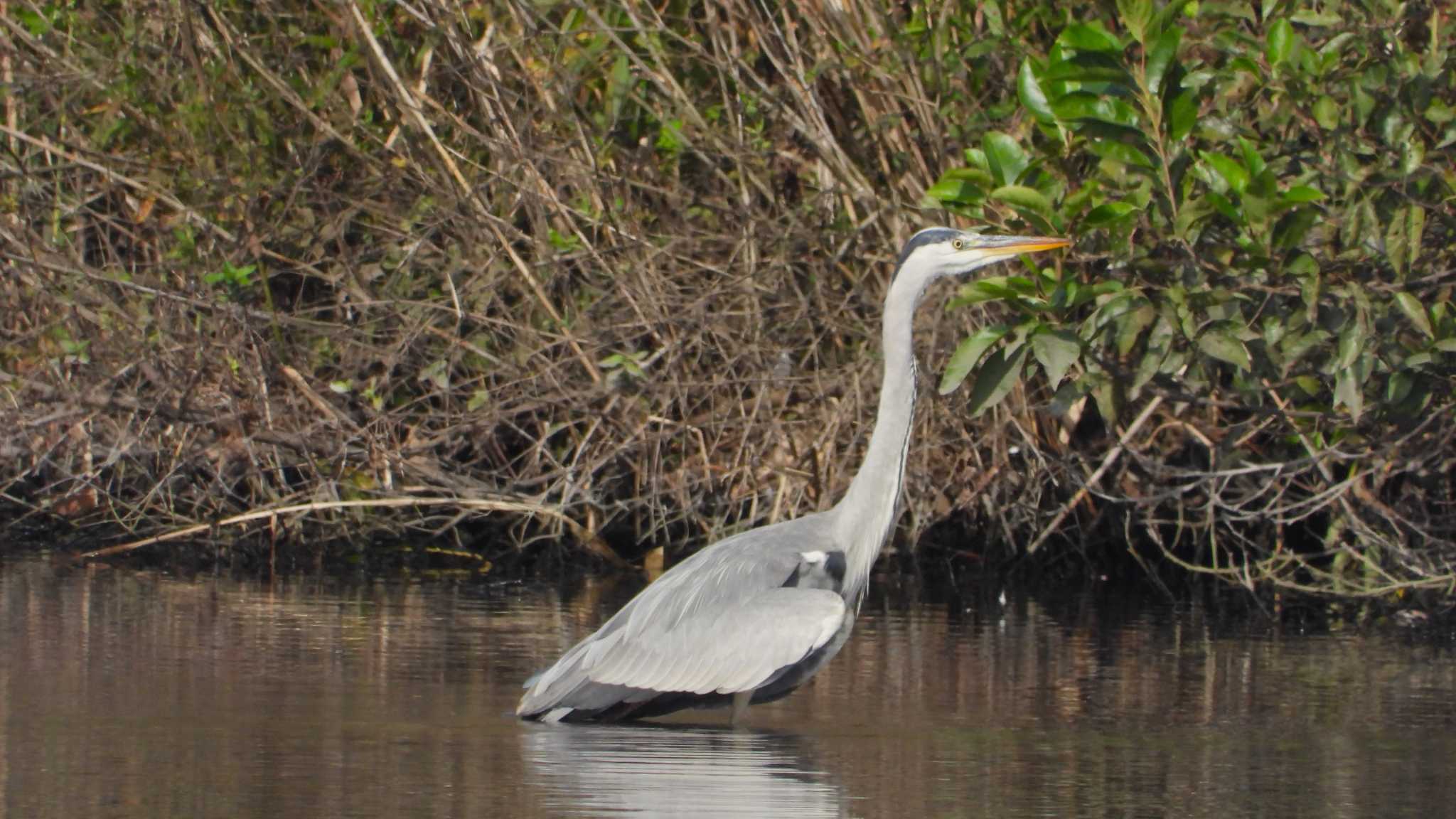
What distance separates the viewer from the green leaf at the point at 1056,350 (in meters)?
6.77

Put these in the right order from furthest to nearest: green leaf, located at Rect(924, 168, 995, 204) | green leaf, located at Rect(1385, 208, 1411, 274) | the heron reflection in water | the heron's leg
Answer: green leaf, located at Rect(924, 168, 995, 204) < green leaf, located at Rect(1385, 208, 1411, 274) < the heron's leg < the heron reflection in water

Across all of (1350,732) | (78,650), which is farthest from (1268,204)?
(78,650)

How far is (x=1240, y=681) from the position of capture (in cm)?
739

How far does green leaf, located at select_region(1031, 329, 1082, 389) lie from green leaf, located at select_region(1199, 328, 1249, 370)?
44 centimetres

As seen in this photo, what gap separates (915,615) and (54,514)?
4571mm

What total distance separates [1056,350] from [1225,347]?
60cm

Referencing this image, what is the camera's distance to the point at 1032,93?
7137 mm

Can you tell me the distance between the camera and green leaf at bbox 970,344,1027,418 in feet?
23.0

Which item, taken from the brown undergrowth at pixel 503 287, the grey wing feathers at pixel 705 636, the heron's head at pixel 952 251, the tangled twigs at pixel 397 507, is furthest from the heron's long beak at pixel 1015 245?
the tangled twigs at pixel 397 507

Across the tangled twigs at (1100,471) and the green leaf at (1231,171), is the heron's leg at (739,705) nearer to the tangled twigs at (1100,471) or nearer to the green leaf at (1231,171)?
the green leaf at (1231,171)

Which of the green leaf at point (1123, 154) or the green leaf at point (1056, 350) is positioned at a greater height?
the green leaf at point (1123, 154)

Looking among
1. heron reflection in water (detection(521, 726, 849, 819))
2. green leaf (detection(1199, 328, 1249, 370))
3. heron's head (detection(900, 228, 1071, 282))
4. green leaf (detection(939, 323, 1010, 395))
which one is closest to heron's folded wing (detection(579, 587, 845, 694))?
heron reflection in water (detection(521, 726, 849, 819))

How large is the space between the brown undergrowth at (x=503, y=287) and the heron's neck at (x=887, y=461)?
2.36m

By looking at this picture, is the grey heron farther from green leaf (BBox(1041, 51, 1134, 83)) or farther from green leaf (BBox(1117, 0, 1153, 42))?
green leaf (BBox(1117, 0, 1153, 42))
